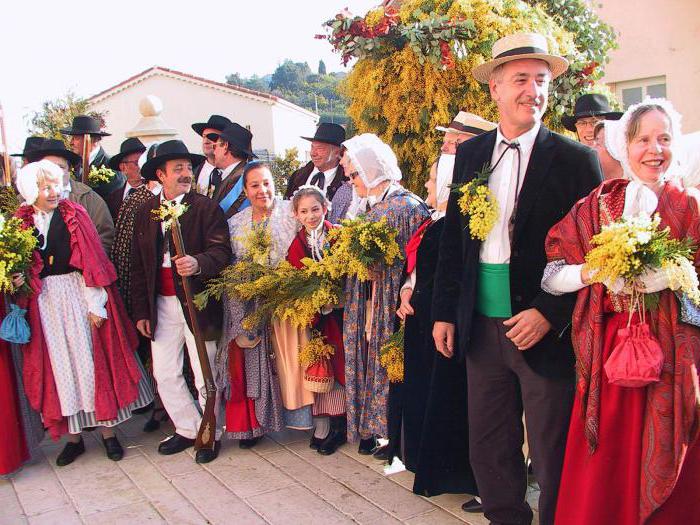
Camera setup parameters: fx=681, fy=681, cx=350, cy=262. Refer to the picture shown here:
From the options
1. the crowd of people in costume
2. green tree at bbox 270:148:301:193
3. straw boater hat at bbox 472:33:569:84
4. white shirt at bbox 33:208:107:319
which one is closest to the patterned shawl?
the crowd of people in costume

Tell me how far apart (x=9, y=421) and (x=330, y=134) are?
3.72 m

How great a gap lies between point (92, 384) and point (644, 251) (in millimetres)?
4131

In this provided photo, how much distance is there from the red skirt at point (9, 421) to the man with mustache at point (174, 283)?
96 cm

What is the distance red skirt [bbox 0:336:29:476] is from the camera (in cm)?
486

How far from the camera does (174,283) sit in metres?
5.07

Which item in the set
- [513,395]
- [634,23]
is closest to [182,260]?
[513,395]

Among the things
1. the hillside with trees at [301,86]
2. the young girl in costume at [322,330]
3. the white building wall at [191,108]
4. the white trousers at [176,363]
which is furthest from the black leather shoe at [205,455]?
the hillside with trees at [301,86]

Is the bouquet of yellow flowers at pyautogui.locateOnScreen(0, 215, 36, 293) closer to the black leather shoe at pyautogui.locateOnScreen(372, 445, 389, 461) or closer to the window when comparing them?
the black leather shoe at pyautogui.locateOnScreen(372, 445, 389, 461)

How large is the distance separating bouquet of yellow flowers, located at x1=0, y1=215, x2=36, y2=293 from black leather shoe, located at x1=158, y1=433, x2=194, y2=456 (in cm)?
160

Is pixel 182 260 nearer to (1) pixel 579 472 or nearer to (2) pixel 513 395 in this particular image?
(2) pixel 513 395

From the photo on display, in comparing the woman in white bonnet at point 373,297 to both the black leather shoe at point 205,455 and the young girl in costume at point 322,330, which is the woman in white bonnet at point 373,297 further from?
the black leather shoe at point 205,455

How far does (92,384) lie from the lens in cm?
516

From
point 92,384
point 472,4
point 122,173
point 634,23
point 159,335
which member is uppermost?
point 634,23

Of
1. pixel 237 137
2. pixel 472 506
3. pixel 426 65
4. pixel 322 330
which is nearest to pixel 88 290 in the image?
pixel 322 330
